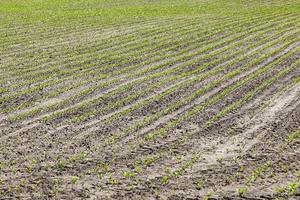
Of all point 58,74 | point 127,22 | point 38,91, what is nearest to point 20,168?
point 38,91

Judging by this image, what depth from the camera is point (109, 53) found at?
21.0 metres

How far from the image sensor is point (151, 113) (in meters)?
13.4

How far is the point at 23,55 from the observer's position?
2097cm

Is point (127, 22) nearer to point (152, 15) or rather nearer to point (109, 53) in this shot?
point (152, 15)

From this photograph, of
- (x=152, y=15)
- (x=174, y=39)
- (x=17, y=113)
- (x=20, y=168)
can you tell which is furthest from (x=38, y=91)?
(x=152, y=15)

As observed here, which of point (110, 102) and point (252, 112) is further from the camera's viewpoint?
point (110, 102)

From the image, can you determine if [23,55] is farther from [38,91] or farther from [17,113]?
[17,113]

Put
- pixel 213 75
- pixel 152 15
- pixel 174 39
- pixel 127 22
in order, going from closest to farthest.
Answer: pixel 213 75 < pixel 174 39 < pixel 127 22 < pixel 152 15

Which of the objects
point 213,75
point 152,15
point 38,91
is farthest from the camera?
point 152,15

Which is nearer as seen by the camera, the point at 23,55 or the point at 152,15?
the point at 23,55

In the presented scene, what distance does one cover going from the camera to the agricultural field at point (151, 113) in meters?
9.66

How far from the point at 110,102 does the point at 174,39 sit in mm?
10312

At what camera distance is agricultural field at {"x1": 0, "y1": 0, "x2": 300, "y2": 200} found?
9.66m

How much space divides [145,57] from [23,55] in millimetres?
5399
